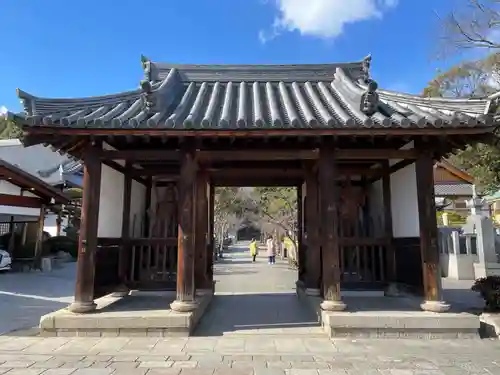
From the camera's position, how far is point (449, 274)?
16.2 m

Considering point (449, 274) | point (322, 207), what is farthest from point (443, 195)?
point (322, 207)

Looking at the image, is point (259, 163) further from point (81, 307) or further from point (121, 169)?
point (81, 307)

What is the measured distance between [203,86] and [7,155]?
31183 millimetres

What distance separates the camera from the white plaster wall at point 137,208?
8930 mm

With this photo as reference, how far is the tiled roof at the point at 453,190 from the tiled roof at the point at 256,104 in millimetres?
24028

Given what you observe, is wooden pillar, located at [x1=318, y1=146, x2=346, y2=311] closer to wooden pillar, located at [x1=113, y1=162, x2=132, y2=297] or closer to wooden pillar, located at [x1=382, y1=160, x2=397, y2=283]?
wooden pillar, located at [x1=382, y1=160, x2=397, y2=283]

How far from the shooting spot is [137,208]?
9.20m

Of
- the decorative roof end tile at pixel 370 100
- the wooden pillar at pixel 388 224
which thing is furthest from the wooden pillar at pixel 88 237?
the wooden pillar at pixel 388 224

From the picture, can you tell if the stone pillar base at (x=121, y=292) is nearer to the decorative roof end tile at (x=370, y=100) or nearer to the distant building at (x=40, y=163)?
the decorative roof end tile at (x=370, y=100)

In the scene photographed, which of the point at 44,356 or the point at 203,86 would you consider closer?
the point at 44,356

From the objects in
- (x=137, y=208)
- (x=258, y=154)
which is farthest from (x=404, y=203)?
(x=137, y=208)

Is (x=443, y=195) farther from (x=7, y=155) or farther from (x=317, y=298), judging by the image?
(x=7, y=155)

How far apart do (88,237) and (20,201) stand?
12300mm

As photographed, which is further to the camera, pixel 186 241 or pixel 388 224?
pixel 388 224
